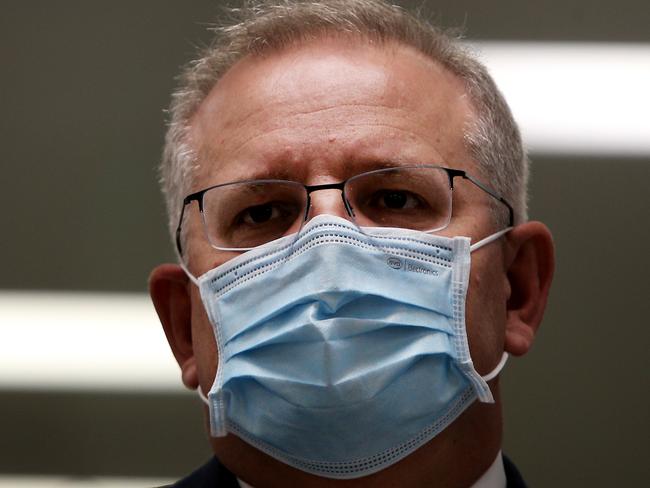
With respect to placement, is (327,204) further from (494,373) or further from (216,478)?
(216,478)

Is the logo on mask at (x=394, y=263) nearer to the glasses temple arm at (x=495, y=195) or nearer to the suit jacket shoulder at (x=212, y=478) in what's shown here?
the glasses temple arm at (x=495, y=195)

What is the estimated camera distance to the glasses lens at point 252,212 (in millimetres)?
1835

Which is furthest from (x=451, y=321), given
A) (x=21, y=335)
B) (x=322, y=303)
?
(x=21, y=335)

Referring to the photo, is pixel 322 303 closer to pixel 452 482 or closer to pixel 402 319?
pixel 402 319

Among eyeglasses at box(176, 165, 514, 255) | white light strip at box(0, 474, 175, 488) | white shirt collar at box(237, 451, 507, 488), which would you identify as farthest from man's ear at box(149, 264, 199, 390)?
white light strip at box(0, 474, 175, 488)

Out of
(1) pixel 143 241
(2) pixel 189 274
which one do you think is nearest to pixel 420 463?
(2) pixel 189 274

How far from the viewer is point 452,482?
1815 mm

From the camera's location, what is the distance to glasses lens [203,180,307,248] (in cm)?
183

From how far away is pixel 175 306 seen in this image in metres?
2.06

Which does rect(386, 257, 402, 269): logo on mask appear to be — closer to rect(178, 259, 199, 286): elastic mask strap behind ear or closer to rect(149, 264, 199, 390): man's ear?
rect(178, 259, 199, 286): elastic mask strap behind ear

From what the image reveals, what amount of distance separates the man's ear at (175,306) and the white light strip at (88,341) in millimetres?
605

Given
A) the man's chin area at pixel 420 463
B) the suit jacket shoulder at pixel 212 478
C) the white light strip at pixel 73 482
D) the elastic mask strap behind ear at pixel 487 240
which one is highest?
the elastic mask strap behind ear at pixel 487 240

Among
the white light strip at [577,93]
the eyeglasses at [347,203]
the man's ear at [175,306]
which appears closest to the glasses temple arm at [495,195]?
the eyeglasses at [347,203]

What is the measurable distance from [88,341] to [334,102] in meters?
1.21
